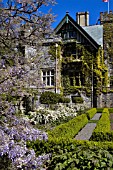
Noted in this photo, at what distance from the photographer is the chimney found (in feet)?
85.0

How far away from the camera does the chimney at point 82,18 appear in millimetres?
25919

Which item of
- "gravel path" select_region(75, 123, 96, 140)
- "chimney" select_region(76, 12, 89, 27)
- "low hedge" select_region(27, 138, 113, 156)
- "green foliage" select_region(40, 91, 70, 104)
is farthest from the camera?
"chimney" select_region(76, 12, 89, 27)

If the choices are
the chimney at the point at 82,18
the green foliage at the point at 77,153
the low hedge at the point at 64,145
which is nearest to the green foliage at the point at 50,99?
the chimney at the point at 82,18

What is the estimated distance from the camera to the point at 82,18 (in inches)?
1032

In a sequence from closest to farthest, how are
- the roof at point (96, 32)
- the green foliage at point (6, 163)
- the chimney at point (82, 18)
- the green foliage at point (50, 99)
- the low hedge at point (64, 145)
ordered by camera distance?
1. the green foliage at point (6, 163)
2. the low hedge at point (64, 145)
3. the green foliage at point (50, 99)
4. the roof at point (96, 32)
5. the chimney at point (82, 18)

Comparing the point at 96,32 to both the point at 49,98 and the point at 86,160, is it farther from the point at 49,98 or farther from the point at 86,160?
the point at 86,160

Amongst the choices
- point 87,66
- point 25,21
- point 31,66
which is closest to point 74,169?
point 31,66

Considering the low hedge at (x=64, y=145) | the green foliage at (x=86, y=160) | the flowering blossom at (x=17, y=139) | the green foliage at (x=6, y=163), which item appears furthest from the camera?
the low hedge at (x=64, y=145)

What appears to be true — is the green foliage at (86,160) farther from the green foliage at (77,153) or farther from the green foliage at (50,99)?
the green foliage at (50,99)

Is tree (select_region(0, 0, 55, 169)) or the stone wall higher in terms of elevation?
tree (select_region(0, 0, 55, 169))

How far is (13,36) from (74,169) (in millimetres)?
2703

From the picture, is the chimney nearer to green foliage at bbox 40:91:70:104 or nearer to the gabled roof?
the gabled roof

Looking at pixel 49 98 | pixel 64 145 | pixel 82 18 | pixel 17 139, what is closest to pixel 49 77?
pixel 49 98

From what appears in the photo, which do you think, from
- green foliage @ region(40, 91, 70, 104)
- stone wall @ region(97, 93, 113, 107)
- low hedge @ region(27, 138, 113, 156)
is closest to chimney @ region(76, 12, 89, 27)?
stone wall @ region(97, 93, 113, 107)
